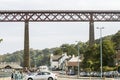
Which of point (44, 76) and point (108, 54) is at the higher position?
point (108, 54)

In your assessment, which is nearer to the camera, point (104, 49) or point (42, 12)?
point (104, 49)

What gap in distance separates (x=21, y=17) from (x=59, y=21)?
9664 millimetres

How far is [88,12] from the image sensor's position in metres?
121

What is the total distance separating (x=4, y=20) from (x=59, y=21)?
13.7m

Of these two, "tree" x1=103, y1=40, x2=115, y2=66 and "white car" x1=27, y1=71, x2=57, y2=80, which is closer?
"white car" x1=27, y1=71, x2=57, y2=80

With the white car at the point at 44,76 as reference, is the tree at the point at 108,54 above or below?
above

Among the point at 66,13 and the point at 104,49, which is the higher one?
the point at 66,13

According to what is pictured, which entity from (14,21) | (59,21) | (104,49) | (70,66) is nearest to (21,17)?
(14,21)

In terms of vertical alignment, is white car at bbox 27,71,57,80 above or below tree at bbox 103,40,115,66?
below

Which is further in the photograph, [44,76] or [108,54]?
[108,54]

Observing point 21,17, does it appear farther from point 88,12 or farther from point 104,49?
point 104,49

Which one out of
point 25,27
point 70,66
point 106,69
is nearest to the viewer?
point 106,69

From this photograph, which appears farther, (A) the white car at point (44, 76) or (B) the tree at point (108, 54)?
(B) the tree at point (108, 54)

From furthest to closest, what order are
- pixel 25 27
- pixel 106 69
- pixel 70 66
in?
pixel 70 66
pixel 25 27
pixel 106 69
